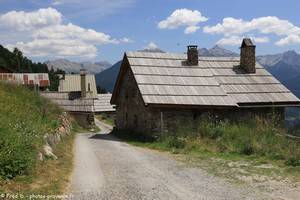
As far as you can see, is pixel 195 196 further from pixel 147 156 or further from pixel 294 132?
pixel 294 132

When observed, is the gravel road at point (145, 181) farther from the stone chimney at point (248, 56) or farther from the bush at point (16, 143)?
the stone chimney at point (248, 56)

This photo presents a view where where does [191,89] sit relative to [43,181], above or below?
above

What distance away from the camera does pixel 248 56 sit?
31125 millimetres

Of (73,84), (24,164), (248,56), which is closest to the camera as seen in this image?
(24,164)

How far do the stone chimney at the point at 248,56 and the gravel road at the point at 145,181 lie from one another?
55.9 ft

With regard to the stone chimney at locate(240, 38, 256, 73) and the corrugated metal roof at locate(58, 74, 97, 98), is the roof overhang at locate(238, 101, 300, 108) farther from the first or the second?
the corrugated metal roof at locate(58, 74, 97, 98)

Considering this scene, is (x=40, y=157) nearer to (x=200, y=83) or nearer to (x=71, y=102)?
(x=200, y=83)

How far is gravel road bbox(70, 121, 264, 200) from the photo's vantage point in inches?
375

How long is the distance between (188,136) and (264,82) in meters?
11.2

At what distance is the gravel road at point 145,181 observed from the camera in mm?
9531

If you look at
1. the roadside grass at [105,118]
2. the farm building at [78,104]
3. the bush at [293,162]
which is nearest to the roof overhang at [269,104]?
the bush at [293,162]

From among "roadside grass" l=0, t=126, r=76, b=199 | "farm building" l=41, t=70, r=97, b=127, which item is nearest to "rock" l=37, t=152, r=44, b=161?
"roadside grass" l=0, t=126, r=76, b=199

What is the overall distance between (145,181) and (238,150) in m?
6.31

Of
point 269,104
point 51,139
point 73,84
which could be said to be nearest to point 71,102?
point 73,84
